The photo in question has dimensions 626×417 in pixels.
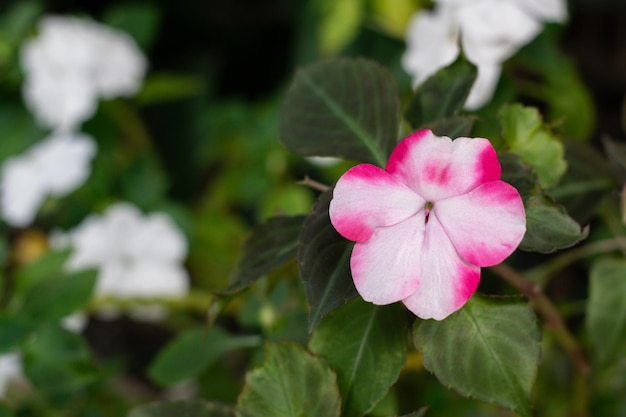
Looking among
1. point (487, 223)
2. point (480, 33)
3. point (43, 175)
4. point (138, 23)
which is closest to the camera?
point (487, 223)

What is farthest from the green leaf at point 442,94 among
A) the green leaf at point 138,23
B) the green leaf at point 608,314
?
the green leaf at point 138,23

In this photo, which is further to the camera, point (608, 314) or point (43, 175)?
point (43, 175)

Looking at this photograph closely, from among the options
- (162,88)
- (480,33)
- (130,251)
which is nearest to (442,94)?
(480,33)

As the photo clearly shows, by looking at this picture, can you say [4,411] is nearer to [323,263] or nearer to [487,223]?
[323,263]

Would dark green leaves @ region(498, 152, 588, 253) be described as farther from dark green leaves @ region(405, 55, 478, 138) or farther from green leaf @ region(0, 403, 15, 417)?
green leaf @ region(0, 403, 15, 417)

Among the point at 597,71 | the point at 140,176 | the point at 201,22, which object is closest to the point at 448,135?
the point at 140,176

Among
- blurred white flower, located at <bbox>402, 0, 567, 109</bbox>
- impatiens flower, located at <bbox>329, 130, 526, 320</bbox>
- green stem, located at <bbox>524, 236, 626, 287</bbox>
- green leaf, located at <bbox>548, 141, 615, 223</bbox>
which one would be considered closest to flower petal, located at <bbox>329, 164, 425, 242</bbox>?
impatiens flower, located at <bbox>329, 130, 526, 320</bbox>
